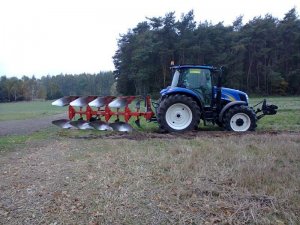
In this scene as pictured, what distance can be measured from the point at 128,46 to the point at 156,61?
8.96 metres

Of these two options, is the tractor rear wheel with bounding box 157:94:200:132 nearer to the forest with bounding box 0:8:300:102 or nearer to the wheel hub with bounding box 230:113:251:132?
the wheel hub with bounding box 230:113:251:132

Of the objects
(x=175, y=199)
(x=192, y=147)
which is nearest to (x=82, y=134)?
(x=192, y=147)

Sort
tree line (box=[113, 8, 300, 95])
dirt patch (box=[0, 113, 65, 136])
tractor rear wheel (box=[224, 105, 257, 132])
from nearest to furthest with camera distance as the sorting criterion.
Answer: tractor rear wheel (box=[224, 105, 257, 132]) < dirt patch (box=[0, 113, 65, 136]) < tree line (box=[113, 8, 300, 95])

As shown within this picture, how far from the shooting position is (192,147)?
7.08 m

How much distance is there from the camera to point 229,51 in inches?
2079

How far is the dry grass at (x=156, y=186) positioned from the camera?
3.61 meters

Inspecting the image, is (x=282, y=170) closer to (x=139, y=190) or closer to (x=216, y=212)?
(x=216, y=212)

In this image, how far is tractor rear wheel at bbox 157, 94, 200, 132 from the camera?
9.97 meters

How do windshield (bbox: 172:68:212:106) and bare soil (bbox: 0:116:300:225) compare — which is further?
windshield (bbox: 172:68:212:106)

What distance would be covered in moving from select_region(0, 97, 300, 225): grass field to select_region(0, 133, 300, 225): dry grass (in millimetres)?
12

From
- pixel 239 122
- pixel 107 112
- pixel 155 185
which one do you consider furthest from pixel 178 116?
pixel 155 185

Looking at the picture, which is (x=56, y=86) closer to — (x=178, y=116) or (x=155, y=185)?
(x=178, y=116)

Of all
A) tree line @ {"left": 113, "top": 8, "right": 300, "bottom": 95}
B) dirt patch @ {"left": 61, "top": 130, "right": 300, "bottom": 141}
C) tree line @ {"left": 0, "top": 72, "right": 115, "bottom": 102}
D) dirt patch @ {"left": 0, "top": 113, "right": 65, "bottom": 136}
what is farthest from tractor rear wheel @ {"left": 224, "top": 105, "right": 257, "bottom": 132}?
tree line @ {"left": 0, "top": 72, "right": 115, "bottom": 102}

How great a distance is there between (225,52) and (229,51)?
96cm
